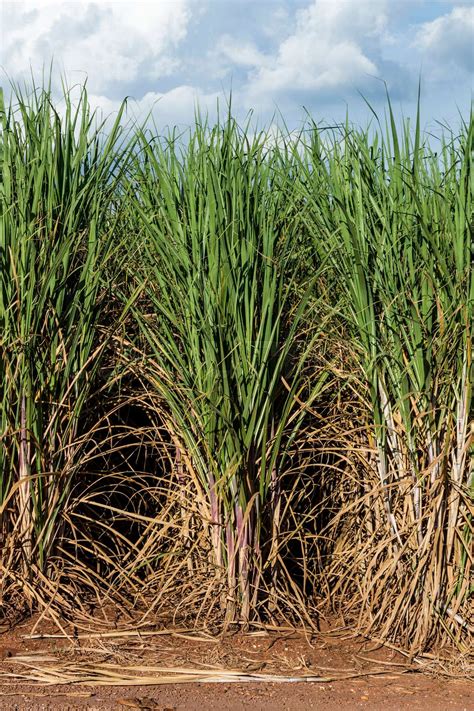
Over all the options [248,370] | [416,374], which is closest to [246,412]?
[248,370]

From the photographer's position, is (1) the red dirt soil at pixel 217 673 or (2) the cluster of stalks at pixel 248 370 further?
(2) the cluster of stalks at pixel 248 370

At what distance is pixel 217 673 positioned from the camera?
9.90 ft

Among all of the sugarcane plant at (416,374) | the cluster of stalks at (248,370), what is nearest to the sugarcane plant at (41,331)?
the cluster of stalks at (248,370)

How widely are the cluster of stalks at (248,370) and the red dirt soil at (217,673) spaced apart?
14 cm

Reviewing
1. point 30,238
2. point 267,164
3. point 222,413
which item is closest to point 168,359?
point 222,413

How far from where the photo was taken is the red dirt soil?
2846 millimetres

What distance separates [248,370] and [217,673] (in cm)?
110

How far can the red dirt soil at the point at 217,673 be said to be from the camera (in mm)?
2846

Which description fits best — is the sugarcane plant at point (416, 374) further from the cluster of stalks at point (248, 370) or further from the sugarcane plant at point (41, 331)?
the sugarcane plant at point (41, 331)

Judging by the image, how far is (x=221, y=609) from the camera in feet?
11.1

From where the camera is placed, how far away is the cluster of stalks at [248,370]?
10.6 feet

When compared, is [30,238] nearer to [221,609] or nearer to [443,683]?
[221,609]

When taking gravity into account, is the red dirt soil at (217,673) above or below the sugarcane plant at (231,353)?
below

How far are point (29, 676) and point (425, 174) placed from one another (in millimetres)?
2426
